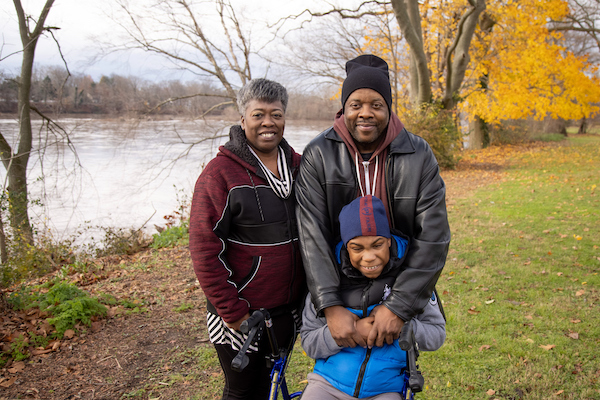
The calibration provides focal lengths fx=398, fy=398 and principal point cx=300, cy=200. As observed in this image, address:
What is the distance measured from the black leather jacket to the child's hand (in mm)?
122

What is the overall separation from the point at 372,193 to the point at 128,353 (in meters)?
3.34

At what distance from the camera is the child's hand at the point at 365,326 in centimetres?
192

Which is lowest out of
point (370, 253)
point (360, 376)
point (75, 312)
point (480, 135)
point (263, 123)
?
point (75, 312)

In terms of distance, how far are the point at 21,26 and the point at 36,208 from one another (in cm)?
479

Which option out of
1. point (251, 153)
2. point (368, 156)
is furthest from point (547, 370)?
point (251, 153)

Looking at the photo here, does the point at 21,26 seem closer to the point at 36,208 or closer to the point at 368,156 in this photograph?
the point at 36,208

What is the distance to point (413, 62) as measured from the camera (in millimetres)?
13859

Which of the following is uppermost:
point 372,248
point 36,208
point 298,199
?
point 298,199

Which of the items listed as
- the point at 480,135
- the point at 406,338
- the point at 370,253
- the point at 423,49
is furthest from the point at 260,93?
the point at 480,135

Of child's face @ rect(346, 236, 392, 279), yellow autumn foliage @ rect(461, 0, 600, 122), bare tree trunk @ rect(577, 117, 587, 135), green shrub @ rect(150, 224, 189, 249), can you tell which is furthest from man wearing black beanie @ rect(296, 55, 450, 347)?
bare tree trunk @ rect(577, 117, 587, 135)

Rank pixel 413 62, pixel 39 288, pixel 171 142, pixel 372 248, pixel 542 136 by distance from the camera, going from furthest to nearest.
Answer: pixel 542 136 < pixel 413 62 < pixel 171 142 < pixel 39 288 < pixel 372 248

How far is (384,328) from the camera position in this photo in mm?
1880

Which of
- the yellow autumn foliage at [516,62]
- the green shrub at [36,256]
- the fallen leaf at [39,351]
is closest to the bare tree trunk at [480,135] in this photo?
the yellow autumn foliage at [516,62]

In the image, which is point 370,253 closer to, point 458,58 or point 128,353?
point 128,353
